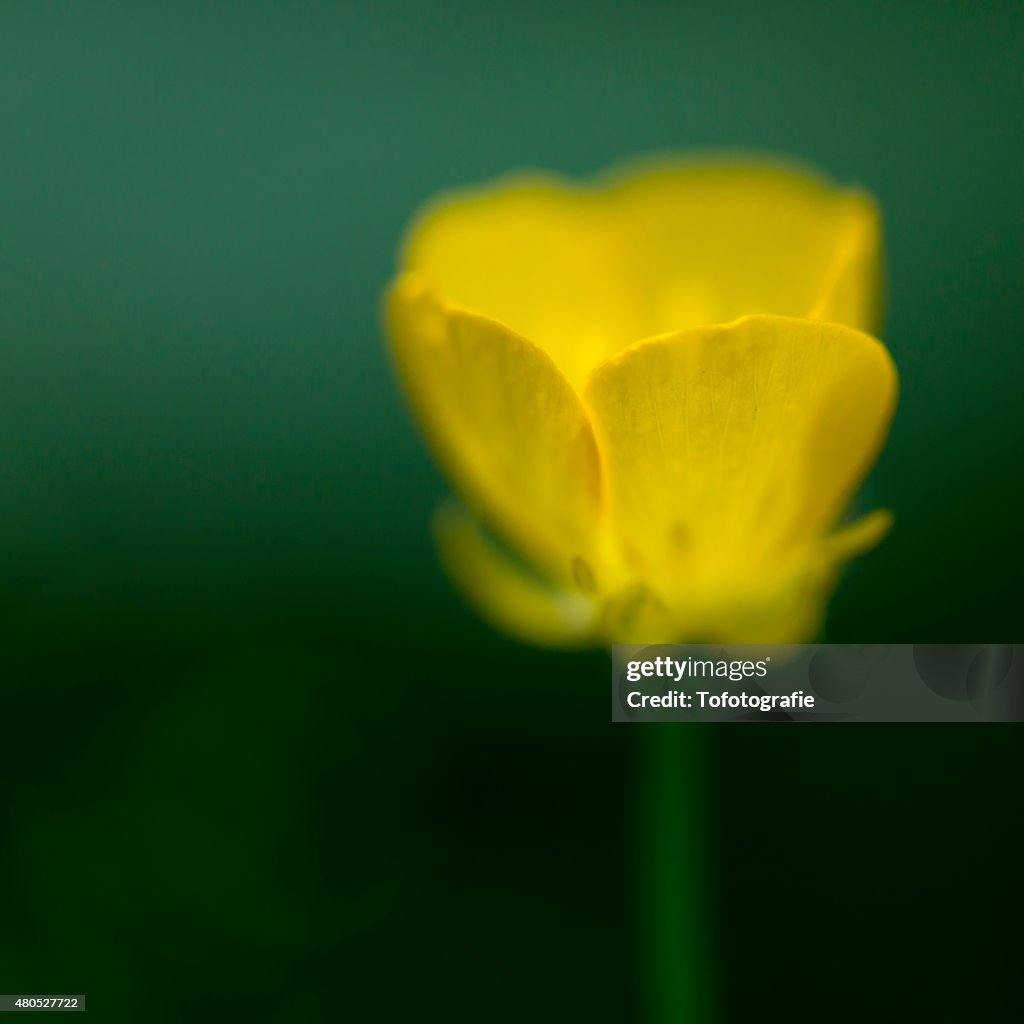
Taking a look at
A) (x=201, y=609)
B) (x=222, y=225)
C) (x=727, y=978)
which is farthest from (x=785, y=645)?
(x=222, y=225)

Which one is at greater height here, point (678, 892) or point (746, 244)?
point (746, 244)

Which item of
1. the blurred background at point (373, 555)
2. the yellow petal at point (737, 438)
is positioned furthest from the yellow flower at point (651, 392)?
the blurred background at point (373, 555)

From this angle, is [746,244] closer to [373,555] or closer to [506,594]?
[506,594]

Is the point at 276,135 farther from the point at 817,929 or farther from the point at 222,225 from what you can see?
the point at 817,929

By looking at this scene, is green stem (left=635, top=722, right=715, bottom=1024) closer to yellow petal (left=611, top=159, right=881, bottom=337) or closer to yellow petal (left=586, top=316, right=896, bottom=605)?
yellow petal (left=586, top=316, right=896, bottom=605)

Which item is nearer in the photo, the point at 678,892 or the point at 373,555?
the point at 678,892

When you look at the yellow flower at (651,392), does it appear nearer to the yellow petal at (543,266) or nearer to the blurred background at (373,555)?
the yellow petal at (543,266)

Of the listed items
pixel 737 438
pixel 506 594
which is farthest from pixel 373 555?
pixel 737 438
